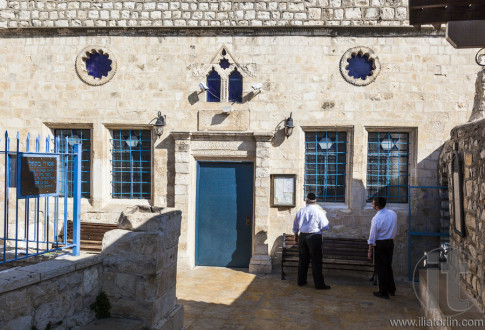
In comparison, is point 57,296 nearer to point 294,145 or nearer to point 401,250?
point 294,145

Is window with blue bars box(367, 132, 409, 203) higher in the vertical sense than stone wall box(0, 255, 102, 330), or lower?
higher

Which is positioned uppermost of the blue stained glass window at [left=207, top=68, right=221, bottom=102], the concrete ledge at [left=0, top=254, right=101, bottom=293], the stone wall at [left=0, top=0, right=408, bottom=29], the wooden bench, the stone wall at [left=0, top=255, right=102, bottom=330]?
the stone wall at [left=0, top=0, right=408, bottom=29]

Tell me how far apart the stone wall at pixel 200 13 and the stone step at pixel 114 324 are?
5.54m

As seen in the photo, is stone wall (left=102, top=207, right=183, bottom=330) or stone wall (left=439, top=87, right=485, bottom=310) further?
stone wall (left=439, top=87, right=485, bottom=310)

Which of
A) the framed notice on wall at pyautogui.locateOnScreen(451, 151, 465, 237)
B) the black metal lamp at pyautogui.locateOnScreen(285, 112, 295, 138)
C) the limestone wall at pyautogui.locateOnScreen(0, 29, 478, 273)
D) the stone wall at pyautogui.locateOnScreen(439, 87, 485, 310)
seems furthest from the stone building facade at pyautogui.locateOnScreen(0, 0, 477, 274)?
the stone wall at pyautogui.locateOnScreen(439, 87, 485, 310)

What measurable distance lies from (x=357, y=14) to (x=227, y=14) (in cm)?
242

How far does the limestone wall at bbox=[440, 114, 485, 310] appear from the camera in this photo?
3.97m

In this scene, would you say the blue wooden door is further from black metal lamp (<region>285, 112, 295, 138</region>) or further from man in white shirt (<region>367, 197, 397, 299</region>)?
man in white shirt (<region>367, 197, 397, 299</region>)

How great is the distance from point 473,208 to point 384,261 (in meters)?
1.84

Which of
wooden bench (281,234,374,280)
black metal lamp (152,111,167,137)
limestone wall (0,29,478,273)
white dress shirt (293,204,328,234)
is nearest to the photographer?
white dress shirt (293,204,328,234)

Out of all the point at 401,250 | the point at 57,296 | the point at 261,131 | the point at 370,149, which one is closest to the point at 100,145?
the point at 261,131

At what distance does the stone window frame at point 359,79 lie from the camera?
7.20m

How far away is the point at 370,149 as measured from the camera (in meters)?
7.39

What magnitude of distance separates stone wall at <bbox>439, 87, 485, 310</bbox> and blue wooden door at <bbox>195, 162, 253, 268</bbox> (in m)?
3.63
